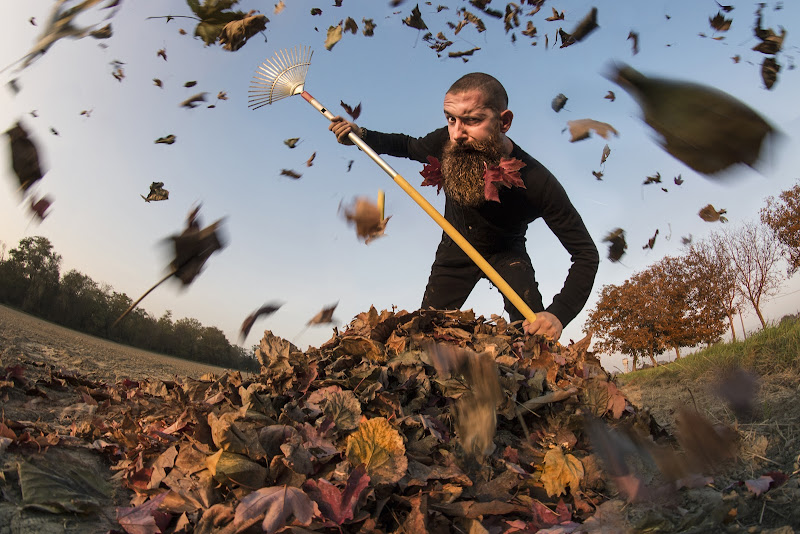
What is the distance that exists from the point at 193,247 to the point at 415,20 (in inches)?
119

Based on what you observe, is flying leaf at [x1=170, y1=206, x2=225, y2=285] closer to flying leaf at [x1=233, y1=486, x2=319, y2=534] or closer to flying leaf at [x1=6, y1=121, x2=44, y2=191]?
flying leaf at [x1=6, y1=121, x2=44, y2=191]

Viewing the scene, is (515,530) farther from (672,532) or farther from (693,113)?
(693,113)

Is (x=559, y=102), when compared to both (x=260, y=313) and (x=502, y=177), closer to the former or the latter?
(x=502, y=177)

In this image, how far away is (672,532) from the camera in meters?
1.42

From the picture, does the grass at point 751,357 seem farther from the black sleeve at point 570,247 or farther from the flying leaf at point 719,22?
the flying leaf at point 719,22

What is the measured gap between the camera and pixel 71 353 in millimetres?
4844

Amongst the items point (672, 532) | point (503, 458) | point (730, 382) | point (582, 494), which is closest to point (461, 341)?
point (503, 458)

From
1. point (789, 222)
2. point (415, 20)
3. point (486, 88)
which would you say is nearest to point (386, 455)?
point (486, 88)

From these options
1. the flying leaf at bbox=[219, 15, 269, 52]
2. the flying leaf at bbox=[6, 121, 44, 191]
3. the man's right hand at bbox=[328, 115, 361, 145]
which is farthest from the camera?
the man's right hand at bbox=[328, 115, 361, 145]

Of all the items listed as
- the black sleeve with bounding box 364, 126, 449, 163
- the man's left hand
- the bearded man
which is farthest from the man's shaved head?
the man's left hand

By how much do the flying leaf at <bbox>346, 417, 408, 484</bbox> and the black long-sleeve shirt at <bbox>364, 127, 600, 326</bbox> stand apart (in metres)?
2.09

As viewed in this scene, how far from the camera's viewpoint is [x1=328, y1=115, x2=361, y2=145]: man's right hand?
409 centimetres

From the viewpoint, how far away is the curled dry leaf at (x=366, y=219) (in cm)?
350

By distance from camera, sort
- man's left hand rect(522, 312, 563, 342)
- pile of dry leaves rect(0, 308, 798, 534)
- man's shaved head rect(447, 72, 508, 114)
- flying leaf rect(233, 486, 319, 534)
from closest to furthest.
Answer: flying leaf rect(233, 486, 319, 534)
pile of dry leaves rect(0, 308, 798, 534)
man's left hand rect(522, 312, 563, 342)
man's shaved head rect(447, 72, 508, 114)
